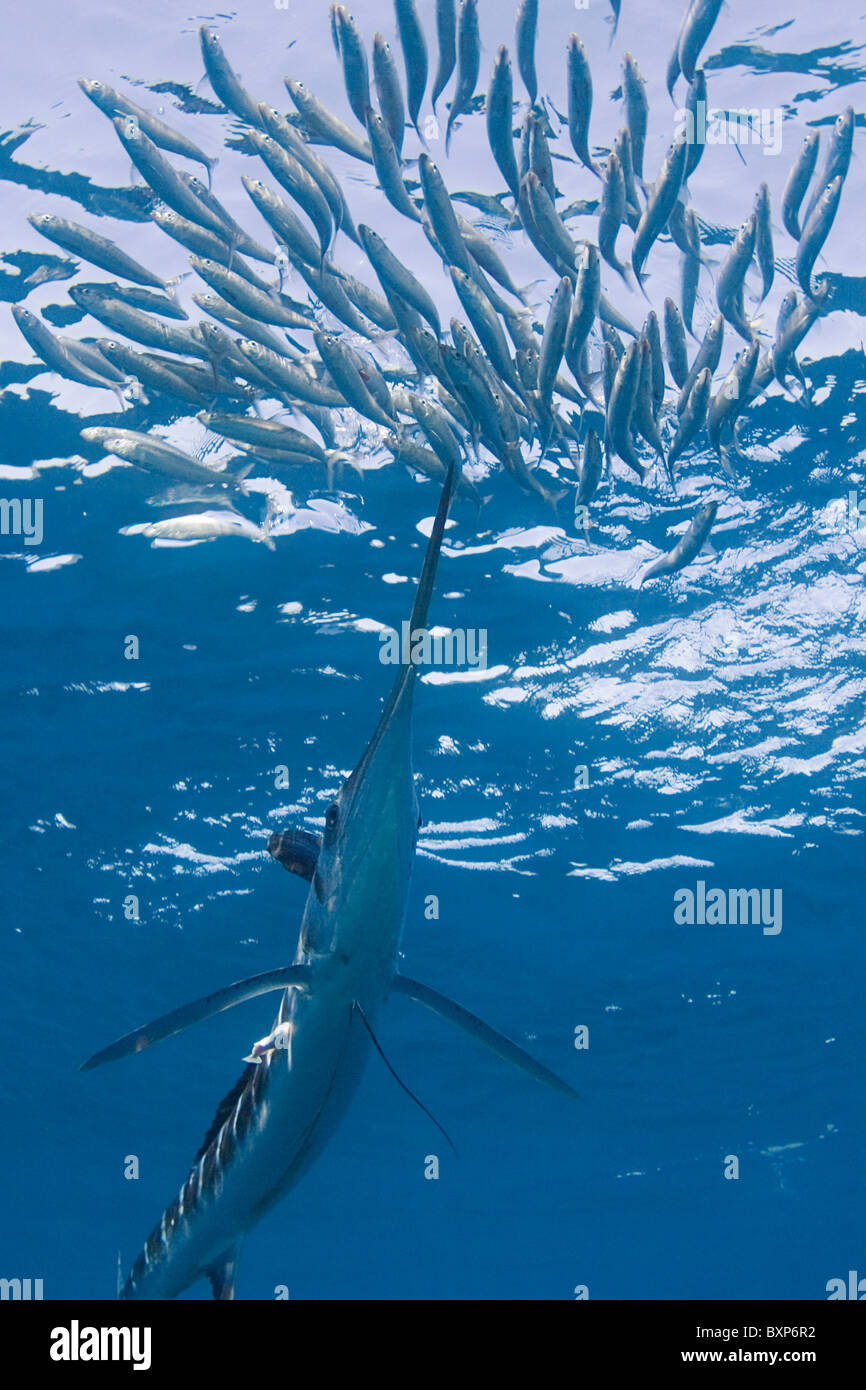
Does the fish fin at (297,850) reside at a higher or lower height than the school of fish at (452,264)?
lower

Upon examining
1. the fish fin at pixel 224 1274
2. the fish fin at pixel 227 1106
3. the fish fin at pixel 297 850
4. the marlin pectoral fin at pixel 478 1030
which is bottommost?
the fish fin at pixel 224 1274

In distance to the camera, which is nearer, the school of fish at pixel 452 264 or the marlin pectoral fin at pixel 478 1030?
Result: the marlin pectoral fin at pixel 478 1030

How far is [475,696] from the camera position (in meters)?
14.3

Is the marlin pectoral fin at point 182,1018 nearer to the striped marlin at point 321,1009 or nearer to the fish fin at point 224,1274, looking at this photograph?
the striped marlin at point 321,1009

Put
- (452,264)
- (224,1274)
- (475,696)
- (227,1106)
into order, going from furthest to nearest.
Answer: (475,696) → (452,264) → (224,1274) → (227,1106)

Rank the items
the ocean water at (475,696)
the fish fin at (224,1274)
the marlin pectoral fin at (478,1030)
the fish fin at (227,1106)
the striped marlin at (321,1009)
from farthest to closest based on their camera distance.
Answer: the ocean water at (475,696), the fish fin at (224,1274), the fish fin at (227,1106), the marlin pectoral fin at (478,1030), the striped marlin at (321,1009)

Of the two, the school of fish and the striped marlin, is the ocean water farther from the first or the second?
the striped marlin

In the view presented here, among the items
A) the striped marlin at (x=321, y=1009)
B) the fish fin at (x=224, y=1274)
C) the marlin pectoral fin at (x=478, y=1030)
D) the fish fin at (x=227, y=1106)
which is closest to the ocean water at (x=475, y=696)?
the striped marlin at (x=321, y=1009)

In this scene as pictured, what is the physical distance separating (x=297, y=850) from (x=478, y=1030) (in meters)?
0.81

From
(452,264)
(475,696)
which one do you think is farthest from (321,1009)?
(475,696)

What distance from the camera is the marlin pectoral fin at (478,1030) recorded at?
9.46 feet

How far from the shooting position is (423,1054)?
88.6ft

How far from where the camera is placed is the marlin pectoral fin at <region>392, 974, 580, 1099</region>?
9.46 ft

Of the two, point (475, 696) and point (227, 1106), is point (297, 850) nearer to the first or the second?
point (227, 1106)
